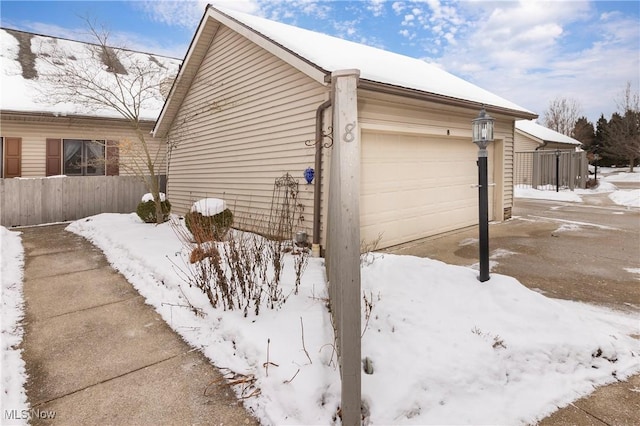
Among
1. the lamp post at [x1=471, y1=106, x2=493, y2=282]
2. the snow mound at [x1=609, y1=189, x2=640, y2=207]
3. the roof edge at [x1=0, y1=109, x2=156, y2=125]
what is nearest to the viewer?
the lamp post at [x1=471, y1=106, x2=493, y2=282]

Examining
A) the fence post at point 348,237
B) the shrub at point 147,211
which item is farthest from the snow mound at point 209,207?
the fence post at point 348,237

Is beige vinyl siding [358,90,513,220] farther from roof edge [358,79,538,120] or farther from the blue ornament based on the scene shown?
the blue ornament

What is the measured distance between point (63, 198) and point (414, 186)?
10.3 meters

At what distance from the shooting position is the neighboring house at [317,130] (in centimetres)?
602

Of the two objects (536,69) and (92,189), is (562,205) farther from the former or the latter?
(92,189)

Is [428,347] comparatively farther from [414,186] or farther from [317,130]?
[414,186]

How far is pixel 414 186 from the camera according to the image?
23.8 feet

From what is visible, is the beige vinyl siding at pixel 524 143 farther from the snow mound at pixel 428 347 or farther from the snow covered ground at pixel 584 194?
the snow mound at pixel 428 347

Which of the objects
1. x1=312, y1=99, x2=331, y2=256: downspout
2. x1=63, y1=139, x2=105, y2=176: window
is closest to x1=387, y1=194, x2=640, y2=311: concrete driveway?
x1=312, y1=99, x2=331, y2=256: downspout

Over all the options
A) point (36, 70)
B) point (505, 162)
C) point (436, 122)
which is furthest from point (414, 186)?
point (36, 70)

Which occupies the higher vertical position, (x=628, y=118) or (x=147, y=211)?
(x=628, y=118)

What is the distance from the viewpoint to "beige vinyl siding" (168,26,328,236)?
6.43 meters

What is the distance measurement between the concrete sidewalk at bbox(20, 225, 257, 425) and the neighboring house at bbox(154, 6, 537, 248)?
319cm

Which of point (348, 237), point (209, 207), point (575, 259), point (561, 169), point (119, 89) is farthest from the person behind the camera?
point (561, 169)
